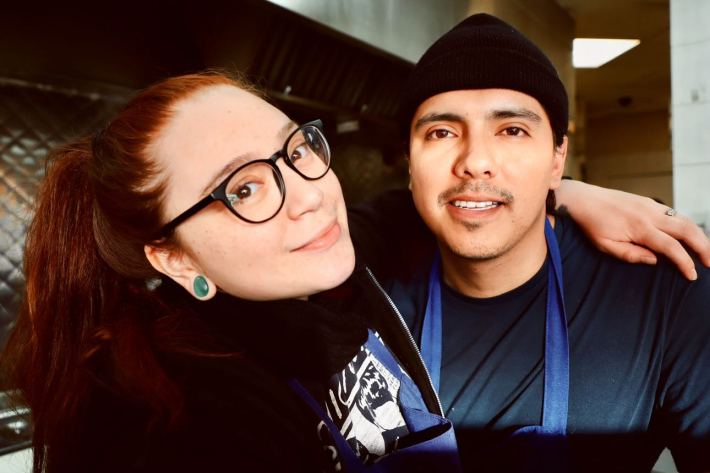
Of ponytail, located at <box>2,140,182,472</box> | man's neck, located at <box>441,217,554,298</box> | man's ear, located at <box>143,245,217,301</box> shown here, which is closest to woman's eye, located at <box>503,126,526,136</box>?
man's neck, located at <box>441,217,554,298</box>

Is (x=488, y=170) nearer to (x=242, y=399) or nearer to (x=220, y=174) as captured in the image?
(x=220, y=174)

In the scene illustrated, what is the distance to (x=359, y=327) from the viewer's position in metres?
1.05

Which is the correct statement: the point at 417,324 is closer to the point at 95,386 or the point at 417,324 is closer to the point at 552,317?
the point at 552,317

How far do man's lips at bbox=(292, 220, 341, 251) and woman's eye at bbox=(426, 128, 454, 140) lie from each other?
1.23ft

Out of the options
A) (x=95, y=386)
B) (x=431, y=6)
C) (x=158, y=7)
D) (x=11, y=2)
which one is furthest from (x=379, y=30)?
(x=95, y=386)

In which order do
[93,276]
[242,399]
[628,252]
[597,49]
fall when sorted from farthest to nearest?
1. [597,49]
2. [628,252]
3. [93,276]
4. [242,399]

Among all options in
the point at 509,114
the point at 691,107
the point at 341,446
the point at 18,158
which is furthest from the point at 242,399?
the point at 691,107

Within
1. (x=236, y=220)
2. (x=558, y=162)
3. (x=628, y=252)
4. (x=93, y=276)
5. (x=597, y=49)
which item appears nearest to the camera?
(x=236, y=220)

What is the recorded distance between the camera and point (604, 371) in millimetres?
1033

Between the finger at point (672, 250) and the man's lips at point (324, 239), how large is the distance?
0.69 m

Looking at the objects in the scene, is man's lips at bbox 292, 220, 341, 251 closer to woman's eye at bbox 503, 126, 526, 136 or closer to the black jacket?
the black jacket

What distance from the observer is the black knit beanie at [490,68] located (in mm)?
1127

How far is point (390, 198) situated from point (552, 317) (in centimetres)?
66

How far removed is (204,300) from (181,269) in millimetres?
75
